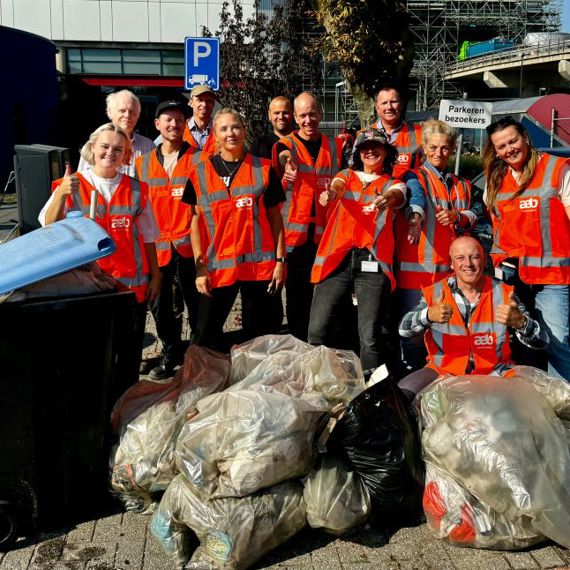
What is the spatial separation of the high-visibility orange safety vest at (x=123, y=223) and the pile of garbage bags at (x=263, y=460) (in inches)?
34.0

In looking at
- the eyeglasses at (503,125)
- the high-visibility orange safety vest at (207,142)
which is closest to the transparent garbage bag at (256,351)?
the eyeglasses at (503,125)

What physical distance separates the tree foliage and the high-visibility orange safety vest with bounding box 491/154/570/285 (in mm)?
7465

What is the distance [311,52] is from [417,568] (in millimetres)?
8977

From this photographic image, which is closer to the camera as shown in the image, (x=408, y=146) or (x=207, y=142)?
(x=408, y=146)

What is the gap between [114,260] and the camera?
12.9 feet

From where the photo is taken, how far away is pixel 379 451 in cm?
307

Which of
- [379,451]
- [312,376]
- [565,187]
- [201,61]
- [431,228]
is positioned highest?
[201,61]

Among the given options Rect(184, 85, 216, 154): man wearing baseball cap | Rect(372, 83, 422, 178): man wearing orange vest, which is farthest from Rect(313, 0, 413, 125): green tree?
Rect(372, 83, 422, 178): man wearing orange vest

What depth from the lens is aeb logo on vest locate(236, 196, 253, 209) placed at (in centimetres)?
419

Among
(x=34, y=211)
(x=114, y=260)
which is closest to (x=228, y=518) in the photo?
(x=114, y=260)

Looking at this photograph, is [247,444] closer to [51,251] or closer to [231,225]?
[51,251]

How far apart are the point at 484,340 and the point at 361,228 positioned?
0.93 meters

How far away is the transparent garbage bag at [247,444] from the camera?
2922 mm

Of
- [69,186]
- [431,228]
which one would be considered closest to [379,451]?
[431,228]
